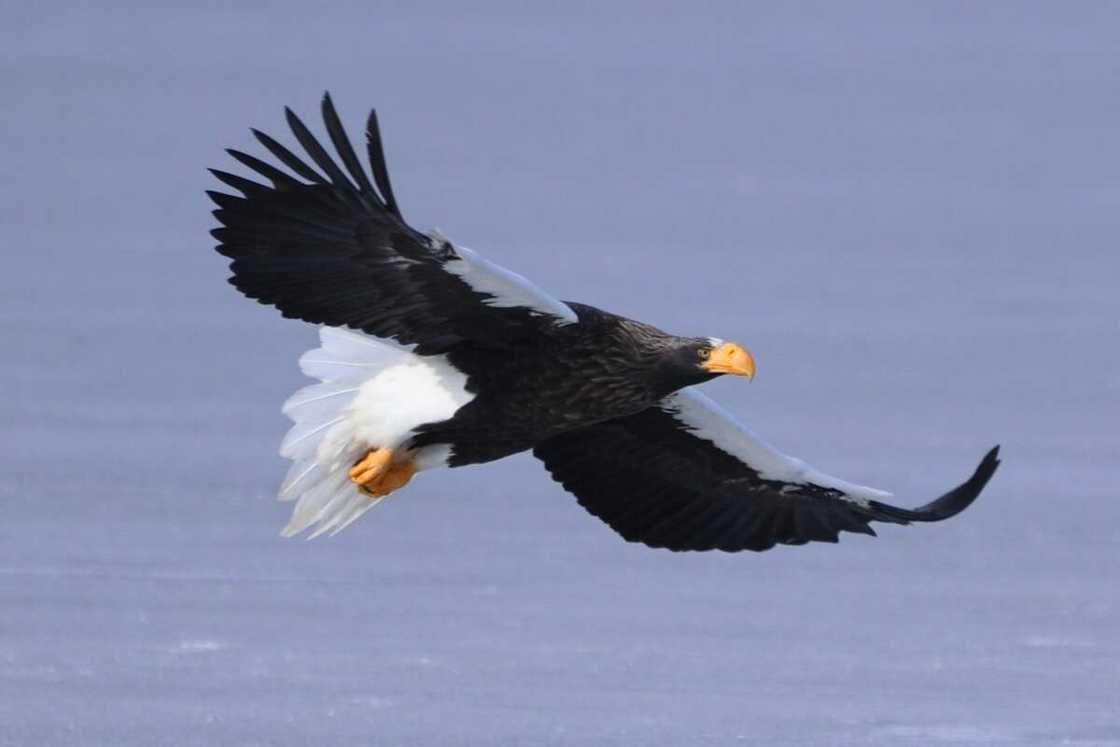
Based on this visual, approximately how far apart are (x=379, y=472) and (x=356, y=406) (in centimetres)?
18

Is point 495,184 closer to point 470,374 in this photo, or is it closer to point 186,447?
point 186,447

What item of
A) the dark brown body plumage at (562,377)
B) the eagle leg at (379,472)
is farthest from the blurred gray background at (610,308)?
the dark brown body plumage at (562,377)

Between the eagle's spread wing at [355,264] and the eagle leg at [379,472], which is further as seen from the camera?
the eagle leg at [379,472]

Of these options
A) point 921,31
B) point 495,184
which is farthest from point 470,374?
point 921,31

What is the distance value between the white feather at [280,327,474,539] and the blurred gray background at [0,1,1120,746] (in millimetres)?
474

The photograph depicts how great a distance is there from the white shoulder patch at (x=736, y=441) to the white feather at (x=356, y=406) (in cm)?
67

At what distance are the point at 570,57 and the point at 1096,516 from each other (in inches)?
261

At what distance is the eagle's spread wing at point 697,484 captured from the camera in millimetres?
6445

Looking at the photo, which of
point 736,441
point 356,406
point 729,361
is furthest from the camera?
point 736,441

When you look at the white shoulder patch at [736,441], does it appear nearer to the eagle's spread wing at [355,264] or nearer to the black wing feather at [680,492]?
the black wing feather at [680,492]

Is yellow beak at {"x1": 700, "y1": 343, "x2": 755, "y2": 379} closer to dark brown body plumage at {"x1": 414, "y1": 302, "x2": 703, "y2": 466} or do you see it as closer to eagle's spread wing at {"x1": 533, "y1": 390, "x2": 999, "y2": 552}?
dark brown body plumage at {"x1": 414, "y1": 302, "x2": 703, "y2": 466}

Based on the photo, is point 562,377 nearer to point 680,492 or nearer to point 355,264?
point 355,264

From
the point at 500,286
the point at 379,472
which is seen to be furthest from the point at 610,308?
the point at 500,286

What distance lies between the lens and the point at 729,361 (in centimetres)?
595
